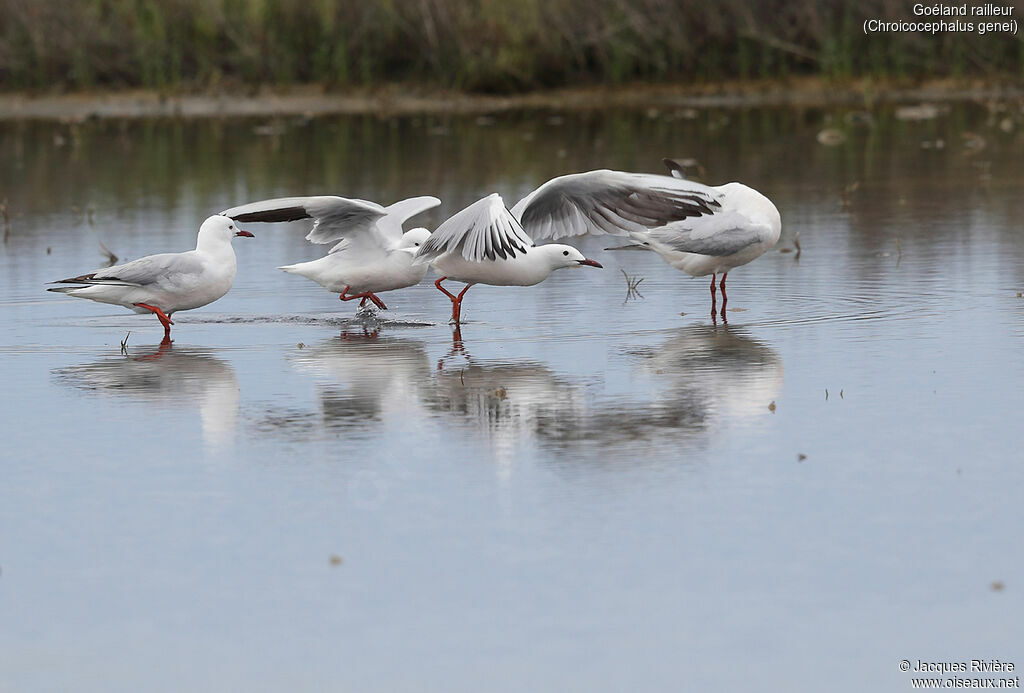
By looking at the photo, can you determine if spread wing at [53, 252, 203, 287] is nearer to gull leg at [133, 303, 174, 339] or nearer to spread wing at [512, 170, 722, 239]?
gull leg at [133, 303, 174, 339]

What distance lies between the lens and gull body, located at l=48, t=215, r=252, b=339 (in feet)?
35.5

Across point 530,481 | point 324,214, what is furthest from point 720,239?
point 530,481

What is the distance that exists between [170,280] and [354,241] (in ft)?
4.56

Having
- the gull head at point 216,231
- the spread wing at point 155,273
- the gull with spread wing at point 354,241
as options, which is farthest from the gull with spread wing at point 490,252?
the spread wing at point 155,273

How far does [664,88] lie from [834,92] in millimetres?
3581

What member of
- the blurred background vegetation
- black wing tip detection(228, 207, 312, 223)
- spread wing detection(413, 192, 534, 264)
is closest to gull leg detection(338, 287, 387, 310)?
black wing tip detection(228, 207, 312, 223)

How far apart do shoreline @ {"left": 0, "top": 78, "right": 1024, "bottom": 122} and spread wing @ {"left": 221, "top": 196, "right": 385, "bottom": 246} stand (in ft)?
80.6

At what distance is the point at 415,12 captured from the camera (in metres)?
37.0

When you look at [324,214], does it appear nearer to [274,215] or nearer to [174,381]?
[274,215]

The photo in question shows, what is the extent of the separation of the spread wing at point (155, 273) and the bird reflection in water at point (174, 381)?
0.43 m

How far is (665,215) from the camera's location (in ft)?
35.4

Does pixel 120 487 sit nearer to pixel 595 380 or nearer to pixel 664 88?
pixel 595 380

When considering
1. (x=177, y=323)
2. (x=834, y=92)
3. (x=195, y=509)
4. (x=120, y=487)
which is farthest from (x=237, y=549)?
(x=834, y=92)

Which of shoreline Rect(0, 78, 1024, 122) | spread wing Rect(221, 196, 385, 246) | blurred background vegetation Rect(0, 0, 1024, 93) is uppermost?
blurred background vegetation Rect(0, 0, 1024, 93)
